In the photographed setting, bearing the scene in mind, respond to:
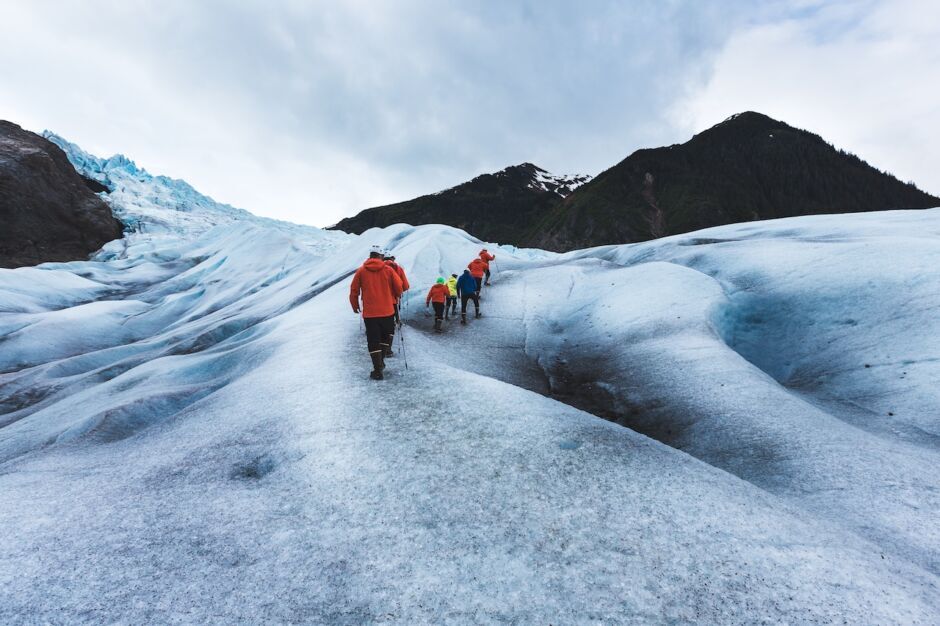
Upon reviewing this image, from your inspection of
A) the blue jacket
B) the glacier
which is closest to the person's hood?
the glacier

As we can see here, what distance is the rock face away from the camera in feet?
186

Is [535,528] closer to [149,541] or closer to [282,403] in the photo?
[149,541]

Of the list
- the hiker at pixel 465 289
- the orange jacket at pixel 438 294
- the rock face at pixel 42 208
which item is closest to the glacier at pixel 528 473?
the orange jacket at pixel 438 294

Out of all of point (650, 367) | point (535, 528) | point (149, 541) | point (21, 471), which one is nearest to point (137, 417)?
point (21, 471)

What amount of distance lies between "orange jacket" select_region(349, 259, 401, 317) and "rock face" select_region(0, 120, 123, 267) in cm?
7210

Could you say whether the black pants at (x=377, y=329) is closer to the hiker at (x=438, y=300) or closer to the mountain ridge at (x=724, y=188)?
the hiker at (x=438, y=300)

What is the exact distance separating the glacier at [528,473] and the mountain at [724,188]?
143005 millimetres

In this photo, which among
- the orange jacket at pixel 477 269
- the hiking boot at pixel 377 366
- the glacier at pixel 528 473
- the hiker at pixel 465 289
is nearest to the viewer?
the glacier at pixel 528 473

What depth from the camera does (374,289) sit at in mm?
8117

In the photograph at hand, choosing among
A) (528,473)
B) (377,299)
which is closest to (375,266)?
(377,299)

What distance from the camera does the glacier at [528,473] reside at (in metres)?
3.57

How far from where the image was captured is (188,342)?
18172mm

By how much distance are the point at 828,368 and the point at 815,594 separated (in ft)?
26.9

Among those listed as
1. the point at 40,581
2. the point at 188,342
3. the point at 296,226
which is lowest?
the point at 188,342
